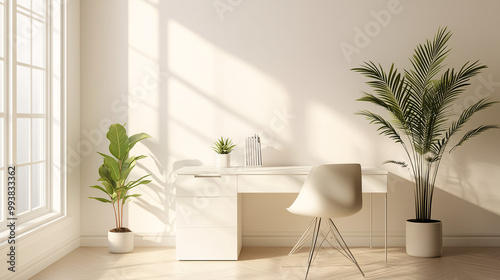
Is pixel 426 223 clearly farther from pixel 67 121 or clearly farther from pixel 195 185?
pixel 67 121

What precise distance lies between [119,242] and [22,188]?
1.05 metres

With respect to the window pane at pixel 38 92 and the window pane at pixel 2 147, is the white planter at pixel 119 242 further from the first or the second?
the window pane at pixel 2 147

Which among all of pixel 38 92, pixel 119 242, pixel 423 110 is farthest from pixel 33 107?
pixel 423 110

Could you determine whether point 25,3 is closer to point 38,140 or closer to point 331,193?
point 38,140

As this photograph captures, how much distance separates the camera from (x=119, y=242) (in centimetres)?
512

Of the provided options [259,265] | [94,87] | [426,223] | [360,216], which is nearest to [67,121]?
[94,87]

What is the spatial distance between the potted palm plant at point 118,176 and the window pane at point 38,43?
84 cm

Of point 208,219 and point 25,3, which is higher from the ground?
point 25,3

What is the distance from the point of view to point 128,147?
5.12 metres

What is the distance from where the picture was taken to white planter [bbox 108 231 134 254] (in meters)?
5.12

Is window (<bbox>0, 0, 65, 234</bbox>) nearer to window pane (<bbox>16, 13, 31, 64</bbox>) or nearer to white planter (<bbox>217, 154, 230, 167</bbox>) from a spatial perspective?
window pane (<bbox>16, 13, 31, 64</bbox>)

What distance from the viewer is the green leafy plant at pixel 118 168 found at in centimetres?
507

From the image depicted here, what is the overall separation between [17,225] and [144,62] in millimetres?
1983

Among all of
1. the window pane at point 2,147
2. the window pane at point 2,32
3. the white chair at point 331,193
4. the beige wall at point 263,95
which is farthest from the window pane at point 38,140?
the white chair at point 331,193
